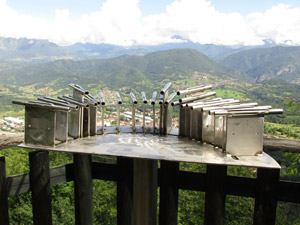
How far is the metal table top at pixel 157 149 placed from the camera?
98.9 inches

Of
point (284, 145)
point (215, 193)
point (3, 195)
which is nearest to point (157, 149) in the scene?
point (215, 193)

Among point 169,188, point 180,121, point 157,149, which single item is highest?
point 180,121

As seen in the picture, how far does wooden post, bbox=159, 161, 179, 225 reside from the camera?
319cm

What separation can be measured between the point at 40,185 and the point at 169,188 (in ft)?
5.20

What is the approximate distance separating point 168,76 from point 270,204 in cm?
15836

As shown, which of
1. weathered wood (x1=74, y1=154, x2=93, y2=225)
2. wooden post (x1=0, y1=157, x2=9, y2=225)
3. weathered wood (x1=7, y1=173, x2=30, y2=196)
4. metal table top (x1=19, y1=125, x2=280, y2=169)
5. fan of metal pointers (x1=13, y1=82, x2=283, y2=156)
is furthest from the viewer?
weathered wood (x1=74, y1=154, x2=93, y2=225)

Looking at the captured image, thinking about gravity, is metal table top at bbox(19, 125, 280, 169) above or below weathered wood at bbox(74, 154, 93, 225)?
above

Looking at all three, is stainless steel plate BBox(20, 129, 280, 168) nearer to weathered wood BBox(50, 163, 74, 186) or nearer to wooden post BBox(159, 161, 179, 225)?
wooden post BBox(159, 161, 179, 225)

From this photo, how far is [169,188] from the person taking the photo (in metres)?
3.20

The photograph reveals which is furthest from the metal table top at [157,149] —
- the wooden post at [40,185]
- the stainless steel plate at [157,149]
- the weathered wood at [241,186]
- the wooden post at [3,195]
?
the weathered wood at [241,186]

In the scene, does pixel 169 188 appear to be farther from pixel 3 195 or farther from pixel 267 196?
pixel 3 195

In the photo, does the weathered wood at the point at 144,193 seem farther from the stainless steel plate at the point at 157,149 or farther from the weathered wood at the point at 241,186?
the weathered wood at the point at 241,186

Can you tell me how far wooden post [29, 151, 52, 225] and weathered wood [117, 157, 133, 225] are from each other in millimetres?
895

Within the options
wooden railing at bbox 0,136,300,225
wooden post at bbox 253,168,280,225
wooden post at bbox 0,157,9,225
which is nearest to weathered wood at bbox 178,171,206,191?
wooden railing at bbox 0,136,300,225
